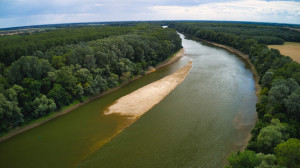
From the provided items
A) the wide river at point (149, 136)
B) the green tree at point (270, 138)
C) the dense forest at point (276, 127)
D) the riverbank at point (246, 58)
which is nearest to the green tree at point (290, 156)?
the dense forest at point (276, 127)

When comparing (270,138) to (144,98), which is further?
(144,98)

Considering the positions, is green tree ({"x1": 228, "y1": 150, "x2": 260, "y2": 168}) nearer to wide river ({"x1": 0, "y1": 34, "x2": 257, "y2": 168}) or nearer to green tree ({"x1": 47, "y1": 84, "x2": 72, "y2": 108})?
wide river ({"x1": 0, "y1": 34, "x2": 257, "y2": 168})

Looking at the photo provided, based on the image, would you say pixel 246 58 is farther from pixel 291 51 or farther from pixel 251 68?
pixel 291 51

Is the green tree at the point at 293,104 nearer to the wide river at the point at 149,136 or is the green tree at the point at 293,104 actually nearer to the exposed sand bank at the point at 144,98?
the wide river at the point at 149,136

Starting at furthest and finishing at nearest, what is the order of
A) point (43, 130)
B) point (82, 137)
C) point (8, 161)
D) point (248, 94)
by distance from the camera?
point (248, 94)
point (43, 130)
point (82, 137)
point (8, 161)

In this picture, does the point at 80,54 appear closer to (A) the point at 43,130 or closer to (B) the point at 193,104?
(A) the point at 43,130

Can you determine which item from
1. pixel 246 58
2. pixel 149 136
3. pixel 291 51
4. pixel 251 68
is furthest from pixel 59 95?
pixel 291 51

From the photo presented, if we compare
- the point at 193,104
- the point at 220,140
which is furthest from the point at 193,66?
the point at 220,140

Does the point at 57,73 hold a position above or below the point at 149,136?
above
